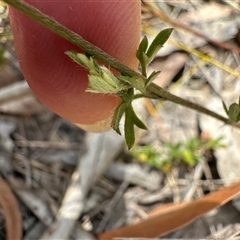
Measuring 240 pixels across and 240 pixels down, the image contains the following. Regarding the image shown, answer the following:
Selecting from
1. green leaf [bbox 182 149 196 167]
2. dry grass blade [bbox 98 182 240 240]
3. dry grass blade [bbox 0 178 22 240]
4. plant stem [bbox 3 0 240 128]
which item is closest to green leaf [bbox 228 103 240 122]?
plant stem [bbox 3 0 240 128]

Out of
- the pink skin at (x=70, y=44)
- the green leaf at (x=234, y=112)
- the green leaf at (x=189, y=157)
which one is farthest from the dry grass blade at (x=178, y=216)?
the pink skin at (x=70, y=44)

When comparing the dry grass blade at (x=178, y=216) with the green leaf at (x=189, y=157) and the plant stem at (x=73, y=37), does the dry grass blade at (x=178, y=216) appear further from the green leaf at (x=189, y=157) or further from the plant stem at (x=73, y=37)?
the plant stem at (x=73, y=37)

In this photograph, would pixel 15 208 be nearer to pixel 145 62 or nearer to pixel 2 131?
pixel 2 131

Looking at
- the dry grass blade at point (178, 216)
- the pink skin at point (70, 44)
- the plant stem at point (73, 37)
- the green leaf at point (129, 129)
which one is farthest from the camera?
the dry grass blade at point (178, 216)

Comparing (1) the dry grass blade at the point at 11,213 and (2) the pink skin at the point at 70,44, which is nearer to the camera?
(2) the pink skin at the point at 70,44

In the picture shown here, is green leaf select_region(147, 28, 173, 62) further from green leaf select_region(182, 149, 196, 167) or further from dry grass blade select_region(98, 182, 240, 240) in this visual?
green leaf select_region(182, 149, 196, 167)

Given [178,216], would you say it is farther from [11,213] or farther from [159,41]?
[159,41]
